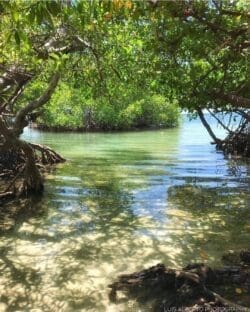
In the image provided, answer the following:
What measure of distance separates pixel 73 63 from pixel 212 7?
3.74 meters

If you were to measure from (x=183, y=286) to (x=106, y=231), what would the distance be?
8.67 feet

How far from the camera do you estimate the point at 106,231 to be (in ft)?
22.3

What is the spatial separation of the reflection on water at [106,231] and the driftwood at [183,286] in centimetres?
22

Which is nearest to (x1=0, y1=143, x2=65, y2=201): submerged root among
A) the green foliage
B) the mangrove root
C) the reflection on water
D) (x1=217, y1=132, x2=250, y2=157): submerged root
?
the reflection on water

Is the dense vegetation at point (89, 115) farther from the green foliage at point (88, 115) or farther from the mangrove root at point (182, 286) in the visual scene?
the mangrove root at point (182, 286)

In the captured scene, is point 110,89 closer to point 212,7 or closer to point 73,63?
point 73,63

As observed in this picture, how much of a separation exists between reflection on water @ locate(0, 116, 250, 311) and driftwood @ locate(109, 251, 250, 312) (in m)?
0.22

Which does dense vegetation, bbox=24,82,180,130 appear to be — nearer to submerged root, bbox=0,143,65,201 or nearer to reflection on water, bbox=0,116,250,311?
submerged root, bbox=0,143,65,201

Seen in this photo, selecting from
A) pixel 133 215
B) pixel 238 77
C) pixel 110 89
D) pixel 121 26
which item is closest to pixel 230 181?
pixel 238 77

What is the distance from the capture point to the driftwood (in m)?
3.99

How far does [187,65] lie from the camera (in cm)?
898

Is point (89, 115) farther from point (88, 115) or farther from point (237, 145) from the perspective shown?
point (237, 145)

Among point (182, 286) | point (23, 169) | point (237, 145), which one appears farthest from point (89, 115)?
point (182, 286)

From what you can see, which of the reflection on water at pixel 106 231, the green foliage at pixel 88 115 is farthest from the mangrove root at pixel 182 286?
the green foliage at pixel 88 115
